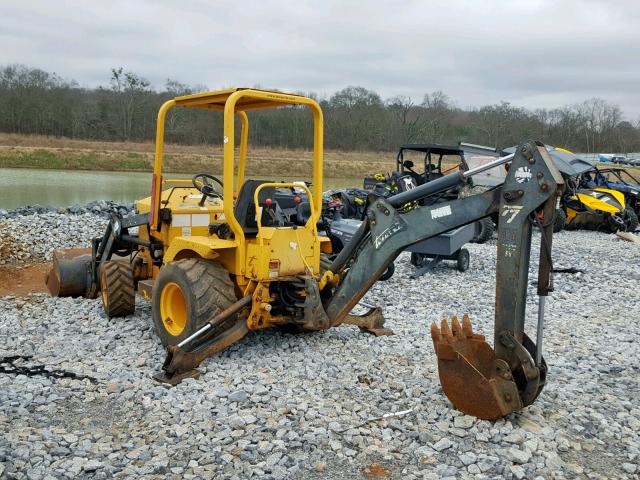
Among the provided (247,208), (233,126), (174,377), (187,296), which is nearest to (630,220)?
(247,208)

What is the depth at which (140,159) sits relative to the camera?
4191 cm

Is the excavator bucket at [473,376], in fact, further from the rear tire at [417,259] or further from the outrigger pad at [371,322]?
the rear tire at [417,259]

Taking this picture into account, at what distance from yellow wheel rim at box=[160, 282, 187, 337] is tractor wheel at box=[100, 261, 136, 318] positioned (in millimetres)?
1037

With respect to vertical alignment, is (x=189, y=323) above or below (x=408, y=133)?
below

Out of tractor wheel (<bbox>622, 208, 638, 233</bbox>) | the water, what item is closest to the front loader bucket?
the water

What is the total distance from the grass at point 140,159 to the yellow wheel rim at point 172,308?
33.8 meters

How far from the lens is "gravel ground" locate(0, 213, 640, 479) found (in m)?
3.77

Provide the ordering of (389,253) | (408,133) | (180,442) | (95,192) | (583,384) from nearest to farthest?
(180,442) < (389,253) < (583,384) < (95,192) < (408,133)

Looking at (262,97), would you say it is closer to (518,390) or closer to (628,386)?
(518,390)

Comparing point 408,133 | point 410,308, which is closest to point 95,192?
point 410,308

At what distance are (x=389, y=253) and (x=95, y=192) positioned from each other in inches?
908

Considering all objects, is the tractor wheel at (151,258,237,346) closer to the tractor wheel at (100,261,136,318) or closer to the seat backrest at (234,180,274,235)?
the seat backrest at (234,180,274,235)

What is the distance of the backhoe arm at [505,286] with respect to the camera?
3.98 m

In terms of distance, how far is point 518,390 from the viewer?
164 inches
